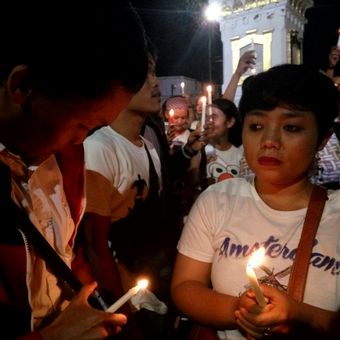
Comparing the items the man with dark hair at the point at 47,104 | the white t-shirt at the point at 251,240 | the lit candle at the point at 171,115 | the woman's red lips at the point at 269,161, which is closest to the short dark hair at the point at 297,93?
the woman's red lips at the point at 269,161

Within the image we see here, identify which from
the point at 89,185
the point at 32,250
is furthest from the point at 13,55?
the point at 89,185

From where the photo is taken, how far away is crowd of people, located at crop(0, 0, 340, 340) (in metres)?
1.22

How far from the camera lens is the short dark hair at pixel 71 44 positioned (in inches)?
46.2

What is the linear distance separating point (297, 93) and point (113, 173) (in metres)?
1.13

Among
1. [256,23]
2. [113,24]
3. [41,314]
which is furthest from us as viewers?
[256,23]

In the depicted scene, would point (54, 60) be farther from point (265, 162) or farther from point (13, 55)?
point (265, 162)

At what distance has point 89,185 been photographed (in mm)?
2201

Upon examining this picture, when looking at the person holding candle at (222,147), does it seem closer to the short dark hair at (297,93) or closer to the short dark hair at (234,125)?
the short dark hair at (234,125)

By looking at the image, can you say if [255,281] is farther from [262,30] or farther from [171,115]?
Answer: [262,30]

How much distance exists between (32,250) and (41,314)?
0.26 meters

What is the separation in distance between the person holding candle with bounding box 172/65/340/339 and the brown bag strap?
4 centimetres

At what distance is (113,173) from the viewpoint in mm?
2346

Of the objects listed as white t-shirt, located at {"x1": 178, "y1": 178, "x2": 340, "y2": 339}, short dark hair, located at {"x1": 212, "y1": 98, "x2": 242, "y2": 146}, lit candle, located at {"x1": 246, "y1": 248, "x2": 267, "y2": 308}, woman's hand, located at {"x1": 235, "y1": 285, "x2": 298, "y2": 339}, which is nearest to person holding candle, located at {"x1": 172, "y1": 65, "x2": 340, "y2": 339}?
white t-shirt, located at {"x1": 178, "y1": 178, "x2": 340, "y2": 339}

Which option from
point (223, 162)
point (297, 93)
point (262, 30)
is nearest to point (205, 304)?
point (297, 93)
